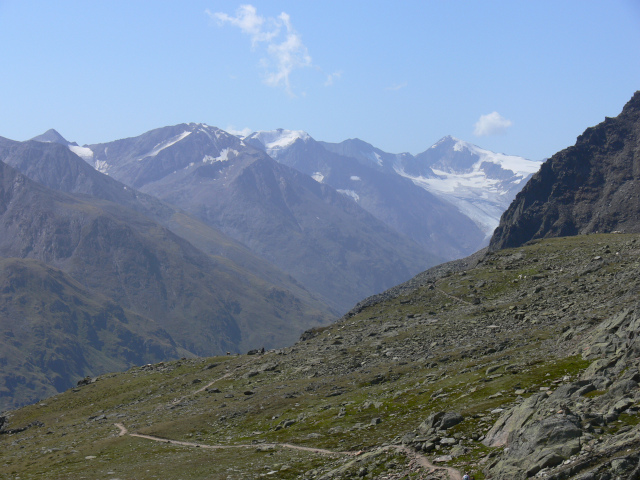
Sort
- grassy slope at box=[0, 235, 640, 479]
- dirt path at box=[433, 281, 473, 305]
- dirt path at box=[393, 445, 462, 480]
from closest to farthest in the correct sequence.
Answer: dirt path at box=[393, 445, 462, 480], grassy slope at box=[0, 235, 640, 479], dirt path at box=[433, 281, 473, 305]

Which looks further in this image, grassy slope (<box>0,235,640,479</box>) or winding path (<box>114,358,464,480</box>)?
grassy slope (<box>0,235,640,479</box>)

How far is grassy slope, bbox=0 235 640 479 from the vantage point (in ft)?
200

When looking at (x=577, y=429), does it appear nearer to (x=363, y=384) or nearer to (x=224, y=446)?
(x=224, y=446)

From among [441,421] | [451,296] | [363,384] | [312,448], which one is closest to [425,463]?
[441,421]

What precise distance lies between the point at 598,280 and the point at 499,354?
35250 mm

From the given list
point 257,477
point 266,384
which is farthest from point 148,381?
point 257,477

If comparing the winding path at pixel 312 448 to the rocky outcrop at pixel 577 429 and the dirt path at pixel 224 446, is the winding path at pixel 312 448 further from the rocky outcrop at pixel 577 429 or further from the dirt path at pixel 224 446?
the rocky outcrop at pixel 577 429

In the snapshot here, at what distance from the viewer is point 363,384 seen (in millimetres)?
90438

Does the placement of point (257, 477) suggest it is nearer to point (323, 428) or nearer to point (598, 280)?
point (323, 428)

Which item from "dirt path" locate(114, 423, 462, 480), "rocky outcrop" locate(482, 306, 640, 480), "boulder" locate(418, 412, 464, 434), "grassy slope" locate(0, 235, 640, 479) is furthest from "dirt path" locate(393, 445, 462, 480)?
"boulder" locate(418, 412, 464, 434)

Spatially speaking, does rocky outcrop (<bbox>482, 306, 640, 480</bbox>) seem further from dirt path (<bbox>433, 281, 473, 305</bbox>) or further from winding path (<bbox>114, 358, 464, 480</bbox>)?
dirt path (<bbox>433, 281, 473, 305</bbox>)

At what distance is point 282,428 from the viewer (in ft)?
253

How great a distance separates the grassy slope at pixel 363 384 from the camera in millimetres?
60844

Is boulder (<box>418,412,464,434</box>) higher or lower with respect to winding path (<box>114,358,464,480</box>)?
higher
